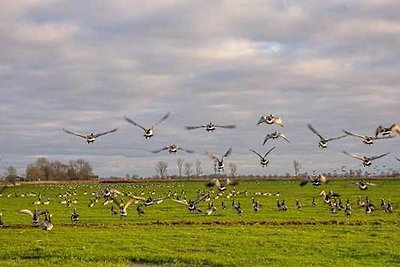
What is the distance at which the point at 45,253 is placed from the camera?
3569 centimetres

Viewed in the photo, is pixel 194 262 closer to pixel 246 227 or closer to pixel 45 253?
pixel 45 253

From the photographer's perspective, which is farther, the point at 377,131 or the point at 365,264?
the point at 365,264

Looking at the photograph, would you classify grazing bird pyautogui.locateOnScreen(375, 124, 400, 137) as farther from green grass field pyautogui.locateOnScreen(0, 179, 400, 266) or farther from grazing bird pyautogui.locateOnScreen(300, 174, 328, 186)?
green grass field pyautogui.locateOnScreen(0, 179, 400, 266)

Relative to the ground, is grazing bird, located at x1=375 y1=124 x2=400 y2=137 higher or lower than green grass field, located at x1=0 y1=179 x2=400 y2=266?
higher

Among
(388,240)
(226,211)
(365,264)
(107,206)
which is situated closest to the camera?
(365,264)

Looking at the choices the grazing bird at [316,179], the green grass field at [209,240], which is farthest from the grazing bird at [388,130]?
the green grass field at [209,240]

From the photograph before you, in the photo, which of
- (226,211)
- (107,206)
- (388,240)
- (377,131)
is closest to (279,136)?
(377,131)

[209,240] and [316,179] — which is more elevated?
[316,179]

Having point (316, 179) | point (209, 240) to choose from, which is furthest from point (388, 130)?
point (209, 240)

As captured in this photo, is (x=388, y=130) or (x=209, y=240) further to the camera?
(x=209, y=240)

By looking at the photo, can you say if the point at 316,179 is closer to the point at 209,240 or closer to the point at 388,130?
the point at 388,130

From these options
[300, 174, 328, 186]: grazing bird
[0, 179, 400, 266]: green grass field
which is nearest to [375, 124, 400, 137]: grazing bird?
[300, 174, 328, 186]: grazing bird

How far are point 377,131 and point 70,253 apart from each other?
933 inches

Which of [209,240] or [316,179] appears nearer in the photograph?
[316,179]
